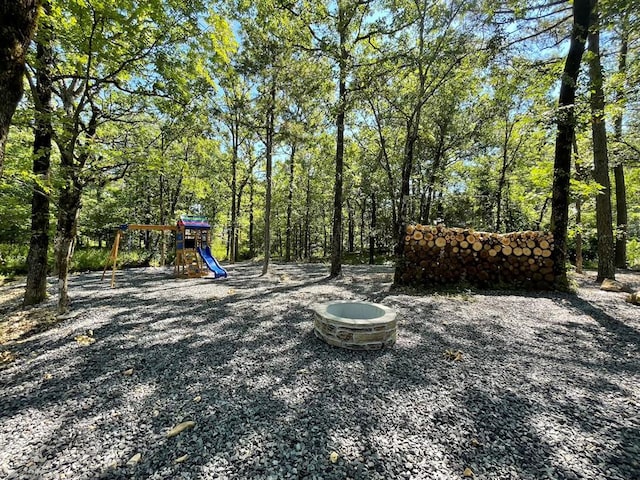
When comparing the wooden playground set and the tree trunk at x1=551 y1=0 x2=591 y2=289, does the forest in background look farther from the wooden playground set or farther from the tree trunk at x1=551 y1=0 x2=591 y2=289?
the wooden playground set

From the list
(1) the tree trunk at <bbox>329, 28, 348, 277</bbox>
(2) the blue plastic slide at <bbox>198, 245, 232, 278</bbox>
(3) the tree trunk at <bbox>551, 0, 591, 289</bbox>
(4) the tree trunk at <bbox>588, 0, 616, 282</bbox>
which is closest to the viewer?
(3) the tree trunk at <bbox>551, 0, 591, 289</bbox>

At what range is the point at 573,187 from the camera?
Answer: 20.8 feet

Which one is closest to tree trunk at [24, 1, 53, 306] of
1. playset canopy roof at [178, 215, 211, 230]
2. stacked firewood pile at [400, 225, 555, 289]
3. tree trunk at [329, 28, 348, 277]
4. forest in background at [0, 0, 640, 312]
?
forest in background at [0, 0, 640, 312]

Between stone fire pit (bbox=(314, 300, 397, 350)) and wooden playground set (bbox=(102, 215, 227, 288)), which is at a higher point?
wooden playground set (bbox=(102, 215, 227, 288))

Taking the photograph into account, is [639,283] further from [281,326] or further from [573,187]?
[281,326]

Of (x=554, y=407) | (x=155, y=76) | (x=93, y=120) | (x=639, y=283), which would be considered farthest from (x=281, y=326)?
(x=639, y=283)

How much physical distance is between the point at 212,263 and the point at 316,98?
255 inches

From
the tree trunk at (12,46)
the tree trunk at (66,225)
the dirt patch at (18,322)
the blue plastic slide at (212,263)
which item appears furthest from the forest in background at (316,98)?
the tree trunk at (12,46)

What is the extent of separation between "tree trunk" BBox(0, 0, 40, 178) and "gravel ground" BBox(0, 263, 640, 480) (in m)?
1.90

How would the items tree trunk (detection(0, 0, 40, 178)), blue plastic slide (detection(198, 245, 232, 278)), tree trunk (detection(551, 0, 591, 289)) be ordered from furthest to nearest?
blue plastic slide (detection(198, 245, 232, 278)) < tree trunk (detection(551, 0, 591, 289)) < tree trunk (detection(0, 0, 40, 178))

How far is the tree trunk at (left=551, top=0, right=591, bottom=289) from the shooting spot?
5551mm

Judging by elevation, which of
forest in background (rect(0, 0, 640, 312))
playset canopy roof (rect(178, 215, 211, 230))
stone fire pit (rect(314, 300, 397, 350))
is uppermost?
forest in background (rect(0, 0, 640, 312))

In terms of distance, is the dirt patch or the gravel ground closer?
the gravel ground

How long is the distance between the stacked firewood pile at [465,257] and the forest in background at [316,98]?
145 centimetres
